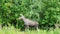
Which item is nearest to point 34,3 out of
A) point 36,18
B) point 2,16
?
point 36,18

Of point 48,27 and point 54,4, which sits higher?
point 54,4

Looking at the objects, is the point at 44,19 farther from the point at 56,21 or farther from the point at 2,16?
the point at 2,16

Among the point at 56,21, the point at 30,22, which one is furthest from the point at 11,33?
the point at 56,21

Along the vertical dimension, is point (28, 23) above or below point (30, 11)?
below

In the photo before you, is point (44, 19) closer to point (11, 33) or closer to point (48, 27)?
point (48, 27)

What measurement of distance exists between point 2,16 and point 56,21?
8.31 feet

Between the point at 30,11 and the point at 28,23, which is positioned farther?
the point at 30,11

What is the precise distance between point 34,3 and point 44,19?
892 mm

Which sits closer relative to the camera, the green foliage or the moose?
the moose

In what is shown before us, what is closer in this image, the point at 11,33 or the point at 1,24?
the point at 11,33

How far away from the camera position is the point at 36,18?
13.6 m

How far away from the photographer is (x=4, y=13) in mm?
13703

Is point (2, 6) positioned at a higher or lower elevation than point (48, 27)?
higher

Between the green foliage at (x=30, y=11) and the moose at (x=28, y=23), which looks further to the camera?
the green foliage at (x=30, y=11)
